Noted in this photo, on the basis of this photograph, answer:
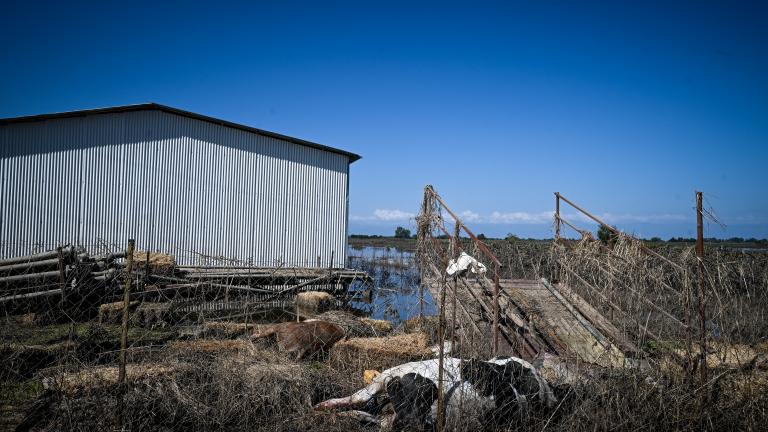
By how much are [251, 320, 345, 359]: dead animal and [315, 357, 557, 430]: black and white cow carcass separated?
2.93 metres

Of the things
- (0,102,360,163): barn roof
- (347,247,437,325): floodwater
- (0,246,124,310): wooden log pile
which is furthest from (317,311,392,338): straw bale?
(0,102,360,163): barn roof

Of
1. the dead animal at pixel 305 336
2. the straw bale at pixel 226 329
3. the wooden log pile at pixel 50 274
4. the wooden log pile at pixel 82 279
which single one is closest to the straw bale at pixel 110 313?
the wooden log pile at pixel 82 279

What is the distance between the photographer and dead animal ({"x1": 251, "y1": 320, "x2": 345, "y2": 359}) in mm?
8086

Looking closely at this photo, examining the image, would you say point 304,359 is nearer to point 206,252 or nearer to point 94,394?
point 94,394

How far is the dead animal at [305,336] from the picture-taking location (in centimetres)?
809

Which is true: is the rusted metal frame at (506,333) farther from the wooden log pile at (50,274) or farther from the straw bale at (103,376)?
the wooden log pile at (50,274)

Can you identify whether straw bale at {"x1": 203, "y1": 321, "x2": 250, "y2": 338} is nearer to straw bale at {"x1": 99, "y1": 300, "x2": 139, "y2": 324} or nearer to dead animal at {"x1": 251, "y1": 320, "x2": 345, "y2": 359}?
dead animal at {"x1": 251, "y1": 320, "x2": 345, "y2": 359}

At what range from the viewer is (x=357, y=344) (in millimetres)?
7637

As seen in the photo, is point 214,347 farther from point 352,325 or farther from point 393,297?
point 393,297

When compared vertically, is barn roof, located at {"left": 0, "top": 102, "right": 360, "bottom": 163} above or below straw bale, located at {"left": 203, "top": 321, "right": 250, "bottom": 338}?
above

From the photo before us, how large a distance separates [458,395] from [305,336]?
395 centimetres

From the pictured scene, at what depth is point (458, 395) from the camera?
490cm

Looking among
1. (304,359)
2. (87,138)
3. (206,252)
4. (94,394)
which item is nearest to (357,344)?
(304,359)

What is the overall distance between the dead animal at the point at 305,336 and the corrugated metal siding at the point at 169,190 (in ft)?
23.5
